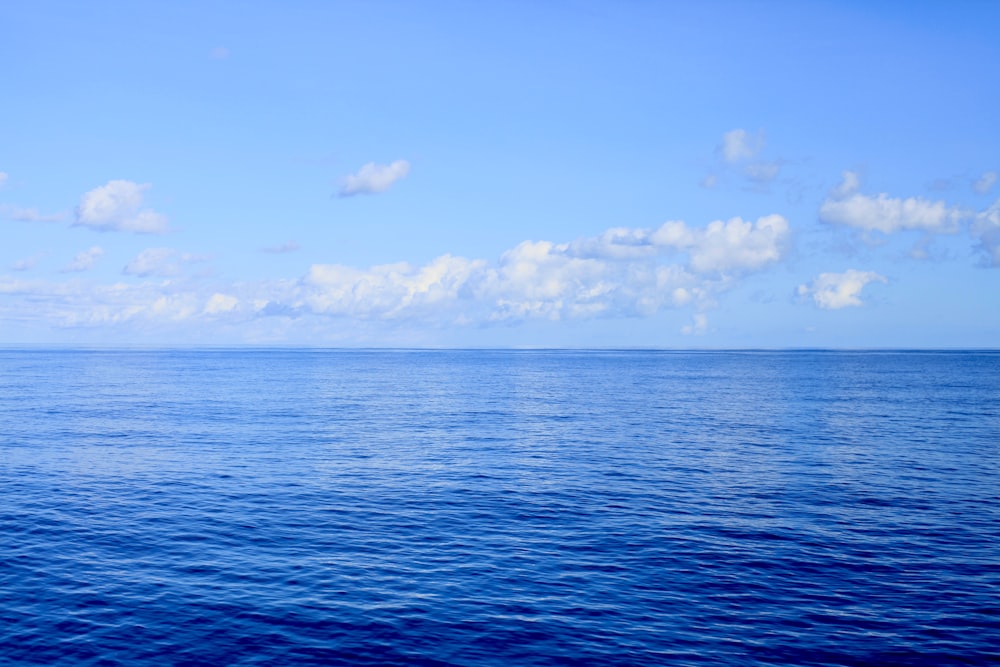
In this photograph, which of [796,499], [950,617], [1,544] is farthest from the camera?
[796,499]

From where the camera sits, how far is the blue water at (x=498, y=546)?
26.2 m

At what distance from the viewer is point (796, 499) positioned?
4759cm

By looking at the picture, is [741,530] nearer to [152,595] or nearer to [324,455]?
[152,595]

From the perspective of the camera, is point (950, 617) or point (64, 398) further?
point (64, 398)

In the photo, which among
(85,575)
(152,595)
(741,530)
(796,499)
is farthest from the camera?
(796,499)

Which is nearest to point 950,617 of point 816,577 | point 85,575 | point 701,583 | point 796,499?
point 816,577

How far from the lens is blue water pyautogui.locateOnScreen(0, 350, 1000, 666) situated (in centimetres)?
2616

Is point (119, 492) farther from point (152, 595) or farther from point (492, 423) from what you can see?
point (492, 423)

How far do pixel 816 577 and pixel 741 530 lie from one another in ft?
24.4

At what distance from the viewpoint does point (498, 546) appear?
122ft

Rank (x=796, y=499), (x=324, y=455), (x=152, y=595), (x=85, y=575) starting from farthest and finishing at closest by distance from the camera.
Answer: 1. (x=324, y=455)
2. (x=796, y=499)
3. (x=85, y=575)
4. (x=152, y=595)

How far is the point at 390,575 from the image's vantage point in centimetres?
3253

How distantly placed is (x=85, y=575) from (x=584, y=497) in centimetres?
2801

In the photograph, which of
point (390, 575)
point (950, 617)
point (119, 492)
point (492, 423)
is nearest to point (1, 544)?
point (119, 492)
